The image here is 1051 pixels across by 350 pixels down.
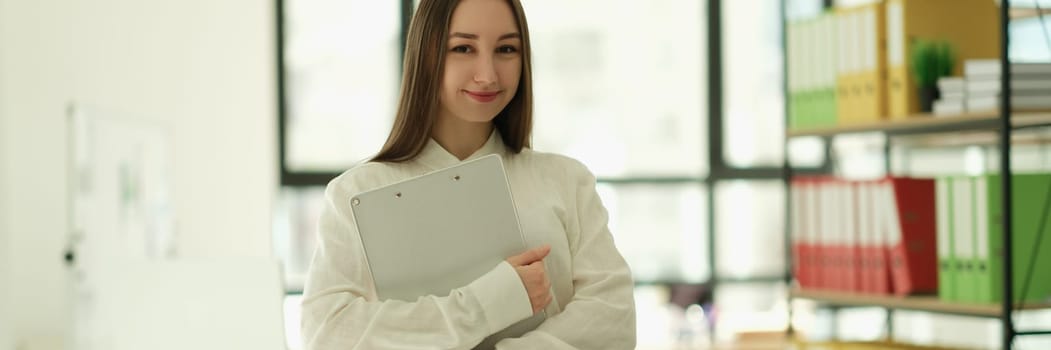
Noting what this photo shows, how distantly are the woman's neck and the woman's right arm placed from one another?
216 millimetres

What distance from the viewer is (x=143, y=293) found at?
1.80 meters

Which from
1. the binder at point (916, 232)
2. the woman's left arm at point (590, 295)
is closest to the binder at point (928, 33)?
the binder at point (916, 232)

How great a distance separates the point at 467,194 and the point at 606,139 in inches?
138

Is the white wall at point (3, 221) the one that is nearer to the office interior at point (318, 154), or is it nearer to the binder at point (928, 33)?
the office interior at point (318, 154)

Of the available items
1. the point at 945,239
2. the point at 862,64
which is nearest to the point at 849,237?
the point at 945,239

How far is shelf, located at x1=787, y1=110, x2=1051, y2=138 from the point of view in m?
2.63

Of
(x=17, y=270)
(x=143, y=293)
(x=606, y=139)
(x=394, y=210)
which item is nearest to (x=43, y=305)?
(x=17, y=270)

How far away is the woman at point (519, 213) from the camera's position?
4.18 ft

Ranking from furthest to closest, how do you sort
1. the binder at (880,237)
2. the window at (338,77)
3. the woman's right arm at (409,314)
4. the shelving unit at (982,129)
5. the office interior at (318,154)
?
the window at (338,77) < the binder at (880,237) < the shelving unit at (982,129) < the office interior at (318,154) < the woman's right arm at (409,314)

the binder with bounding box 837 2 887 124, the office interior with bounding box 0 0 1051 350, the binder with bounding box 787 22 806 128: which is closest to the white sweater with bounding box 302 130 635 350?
the office interior with bounding box 0 0 1051 350

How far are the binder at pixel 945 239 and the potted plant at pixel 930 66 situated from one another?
229 millimetres

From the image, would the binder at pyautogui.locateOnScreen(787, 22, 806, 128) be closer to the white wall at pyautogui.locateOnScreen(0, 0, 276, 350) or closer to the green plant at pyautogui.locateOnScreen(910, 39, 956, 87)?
the green plant at pyautogui.locateOnScreen(910, 39, 956, 87)

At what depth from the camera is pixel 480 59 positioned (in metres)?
1.34

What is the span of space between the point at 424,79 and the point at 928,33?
203 cm
